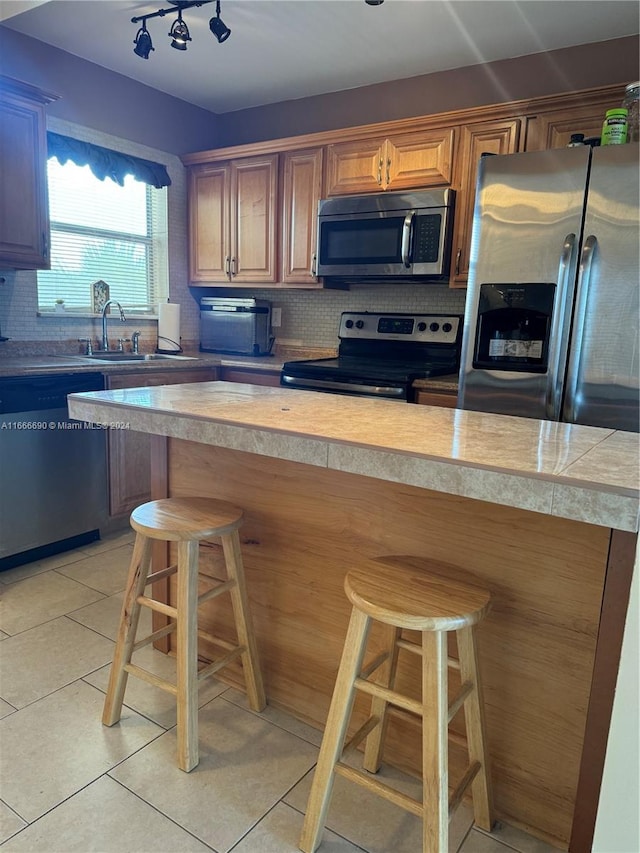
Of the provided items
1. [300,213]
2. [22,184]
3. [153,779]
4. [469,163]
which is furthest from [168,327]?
[153,779]

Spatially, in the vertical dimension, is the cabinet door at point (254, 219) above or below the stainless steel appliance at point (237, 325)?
above

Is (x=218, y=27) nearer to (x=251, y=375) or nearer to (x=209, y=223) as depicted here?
(x=209, y=223)

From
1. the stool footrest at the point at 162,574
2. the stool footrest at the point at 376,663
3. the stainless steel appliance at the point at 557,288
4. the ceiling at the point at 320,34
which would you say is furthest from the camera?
the ceiling at the point at 320,34

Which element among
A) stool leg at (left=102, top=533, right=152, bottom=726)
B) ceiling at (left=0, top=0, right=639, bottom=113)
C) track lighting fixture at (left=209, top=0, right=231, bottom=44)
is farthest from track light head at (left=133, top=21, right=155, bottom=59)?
stool leg at (left=102, top=533, right=152, bottom=726)

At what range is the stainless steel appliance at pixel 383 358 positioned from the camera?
300 cm

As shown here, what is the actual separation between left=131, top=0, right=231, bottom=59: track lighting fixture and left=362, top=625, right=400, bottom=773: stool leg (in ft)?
8.64

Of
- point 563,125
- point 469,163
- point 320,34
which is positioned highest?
point 320,34

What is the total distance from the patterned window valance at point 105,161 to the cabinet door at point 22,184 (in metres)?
0.41

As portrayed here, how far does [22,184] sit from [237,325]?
1574 mm

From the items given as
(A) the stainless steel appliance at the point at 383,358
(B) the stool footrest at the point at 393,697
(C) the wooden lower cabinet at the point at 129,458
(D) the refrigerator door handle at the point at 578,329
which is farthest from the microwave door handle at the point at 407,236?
(B) the stool footrest at the point at 393,697

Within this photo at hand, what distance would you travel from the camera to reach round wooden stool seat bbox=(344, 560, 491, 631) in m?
1.14

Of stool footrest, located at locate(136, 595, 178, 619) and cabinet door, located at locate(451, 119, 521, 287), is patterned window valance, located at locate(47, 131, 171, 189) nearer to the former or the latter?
cabinet door, located at locate(451, 119, 521, 287)

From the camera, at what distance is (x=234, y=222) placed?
392 centimetres

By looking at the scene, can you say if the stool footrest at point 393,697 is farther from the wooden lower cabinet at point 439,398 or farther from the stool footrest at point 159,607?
the wooden lower cabinet at point 439,398
